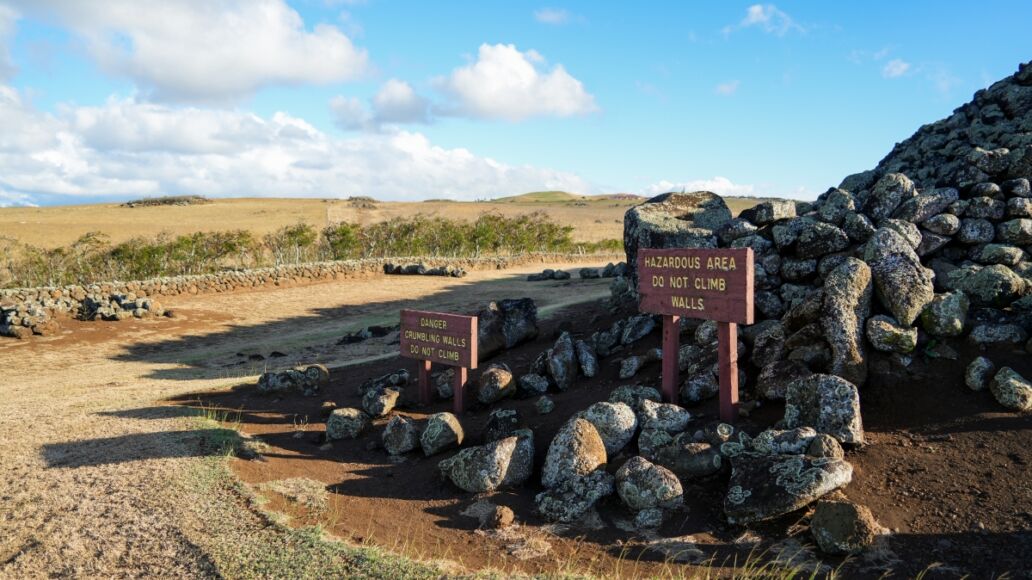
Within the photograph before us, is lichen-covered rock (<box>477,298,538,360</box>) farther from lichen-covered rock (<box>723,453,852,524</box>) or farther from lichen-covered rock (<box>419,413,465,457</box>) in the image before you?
lichen-covered rock (<box>723,453,852,524</box>)

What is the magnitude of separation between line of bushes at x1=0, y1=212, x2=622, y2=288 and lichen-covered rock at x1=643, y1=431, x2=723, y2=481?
92.4 ft

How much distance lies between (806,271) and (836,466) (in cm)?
448

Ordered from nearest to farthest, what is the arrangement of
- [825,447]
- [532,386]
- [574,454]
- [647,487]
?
[825,447] → [647,487] → [574,454] → [532,386]

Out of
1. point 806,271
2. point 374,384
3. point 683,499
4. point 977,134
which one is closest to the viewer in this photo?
point 683,499

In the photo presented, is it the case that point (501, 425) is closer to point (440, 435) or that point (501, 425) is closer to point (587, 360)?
point (440, 435)

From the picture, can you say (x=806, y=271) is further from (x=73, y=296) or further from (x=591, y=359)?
(x=73, y=296)

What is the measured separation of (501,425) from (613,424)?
5.73 ft

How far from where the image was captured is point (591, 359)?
11359mm

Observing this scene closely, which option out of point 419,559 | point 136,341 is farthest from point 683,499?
point 136,341

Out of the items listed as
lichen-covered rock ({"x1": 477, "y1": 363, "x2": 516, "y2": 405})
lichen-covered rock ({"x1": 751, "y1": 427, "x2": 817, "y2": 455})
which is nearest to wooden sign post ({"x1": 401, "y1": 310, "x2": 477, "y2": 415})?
lichen-covered rock ({"x1": 477, "y1": 363, "x2": 516, "y2": 405})

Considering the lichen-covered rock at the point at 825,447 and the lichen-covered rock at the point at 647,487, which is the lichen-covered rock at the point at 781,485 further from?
the lichen-covered rock at the point at 647,487

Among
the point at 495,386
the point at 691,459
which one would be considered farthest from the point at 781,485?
the point at 495,386

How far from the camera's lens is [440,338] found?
37.0 feet

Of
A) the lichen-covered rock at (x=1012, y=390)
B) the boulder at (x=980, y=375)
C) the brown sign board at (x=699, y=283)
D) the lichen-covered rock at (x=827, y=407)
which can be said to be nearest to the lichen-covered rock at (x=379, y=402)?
the brown sign board at (x=699, y=283)
